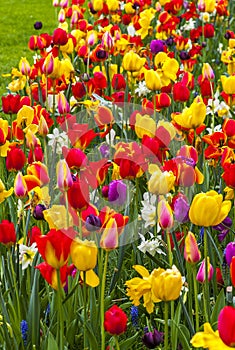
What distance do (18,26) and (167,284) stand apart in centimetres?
785

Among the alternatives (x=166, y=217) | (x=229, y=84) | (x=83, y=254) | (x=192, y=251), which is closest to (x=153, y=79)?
(x=229, y=84)

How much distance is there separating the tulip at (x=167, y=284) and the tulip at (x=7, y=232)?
517mm

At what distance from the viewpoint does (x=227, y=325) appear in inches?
52.7

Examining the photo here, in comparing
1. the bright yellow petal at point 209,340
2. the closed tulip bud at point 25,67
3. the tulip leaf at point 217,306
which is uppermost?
the bright yellow petal at point 209,340

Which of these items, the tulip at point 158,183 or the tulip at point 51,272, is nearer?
the tulip at point 51,272

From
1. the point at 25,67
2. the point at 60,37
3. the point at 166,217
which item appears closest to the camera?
the point at 166,217

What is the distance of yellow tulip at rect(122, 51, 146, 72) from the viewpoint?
11.7 ft

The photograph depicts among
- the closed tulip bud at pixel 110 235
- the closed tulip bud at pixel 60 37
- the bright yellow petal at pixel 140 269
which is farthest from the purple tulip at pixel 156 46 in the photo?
the closed tulip bud at pixel 110 235

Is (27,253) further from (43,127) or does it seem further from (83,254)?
(43,127)

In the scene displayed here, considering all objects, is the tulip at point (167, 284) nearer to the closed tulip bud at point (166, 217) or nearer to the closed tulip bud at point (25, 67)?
the closed tulip bud at point (166, 217)

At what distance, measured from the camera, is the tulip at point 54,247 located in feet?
5.61

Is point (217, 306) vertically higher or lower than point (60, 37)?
lower

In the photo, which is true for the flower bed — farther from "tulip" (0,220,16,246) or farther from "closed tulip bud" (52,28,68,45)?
"closed tulip bud" (52,28,68,45)

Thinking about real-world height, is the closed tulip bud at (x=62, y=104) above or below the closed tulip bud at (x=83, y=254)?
below
